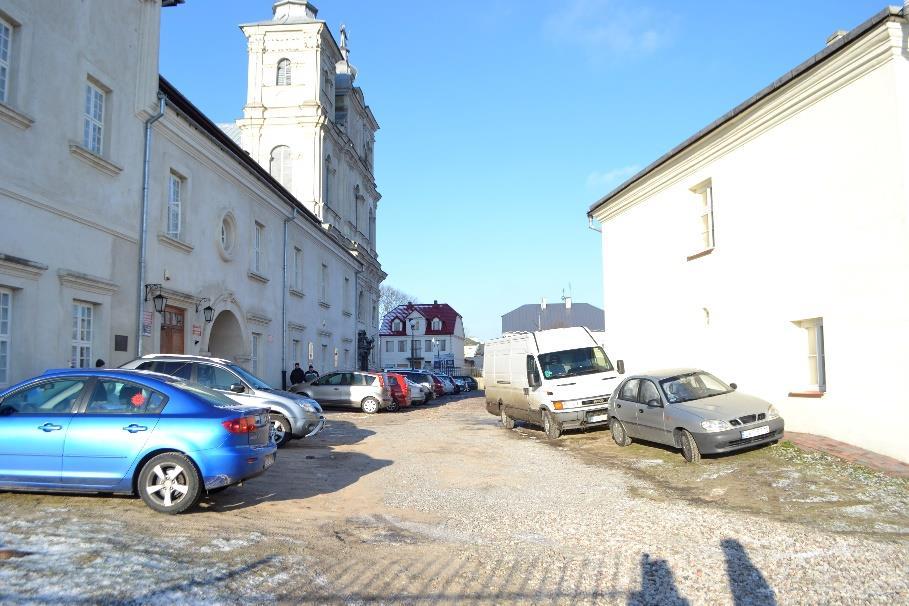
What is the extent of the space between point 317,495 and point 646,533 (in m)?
4.10

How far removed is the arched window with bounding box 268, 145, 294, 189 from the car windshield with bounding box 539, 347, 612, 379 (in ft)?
84.4

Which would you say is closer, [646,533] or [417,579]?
[417,579]

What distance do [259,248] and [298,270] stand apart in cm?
463

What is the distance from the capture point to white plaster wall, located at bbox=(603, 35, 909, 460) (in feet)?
34.5

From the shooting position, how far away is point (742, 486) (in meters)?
9.24

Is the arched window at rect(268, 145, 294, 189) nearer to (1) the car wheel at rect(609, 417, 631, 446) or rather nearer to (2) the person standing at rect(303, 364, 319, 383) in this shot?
(2) the person standing at rect(303, 364, 319, 383)

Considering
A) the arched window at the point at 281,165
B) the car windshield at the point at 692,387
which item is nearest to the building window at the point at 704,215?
the car windshield at the point at 692,387

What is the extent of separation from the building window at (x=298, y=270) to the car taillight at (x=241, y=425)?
20.4m

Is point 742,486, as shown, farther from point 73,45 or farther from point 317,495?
point 73,45

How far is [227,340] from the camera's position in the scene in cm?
2188

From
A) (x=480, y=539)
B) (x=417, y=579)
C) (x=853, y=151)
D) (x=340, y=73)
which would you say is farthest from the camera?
(x=340, y=73)

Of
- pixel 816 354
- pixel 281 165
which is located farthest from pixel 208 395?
pixel 281 165

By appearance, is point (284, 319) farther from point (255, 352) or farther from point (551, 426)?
point (551, 426)

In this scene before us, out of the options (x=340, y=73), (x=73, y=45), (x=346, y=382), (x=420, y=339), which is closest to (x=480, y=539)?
(x=73, y=45)
